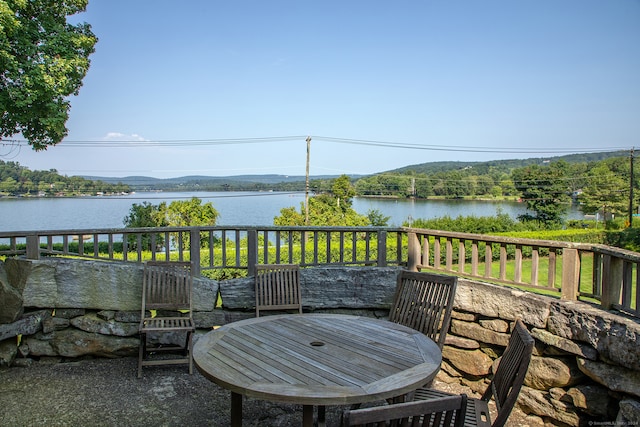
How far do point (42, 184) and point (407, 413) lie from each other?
402 inches

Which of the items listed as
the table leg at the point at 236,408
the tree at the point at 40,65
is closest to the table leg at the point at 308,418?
the table leg at the point at 236,408

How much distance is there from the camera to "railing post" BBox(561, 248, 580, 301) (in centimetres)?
322

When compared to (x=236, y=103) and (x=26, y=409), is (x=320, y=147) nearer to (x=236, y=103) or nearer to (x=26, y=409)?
(x=236, y=103)

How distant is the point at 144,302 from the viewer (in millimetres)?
3910

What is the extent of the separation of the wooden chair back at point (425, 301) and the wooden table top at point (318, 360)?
55cm

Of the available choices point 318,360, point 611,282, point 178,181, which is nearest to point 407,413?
point 318,360

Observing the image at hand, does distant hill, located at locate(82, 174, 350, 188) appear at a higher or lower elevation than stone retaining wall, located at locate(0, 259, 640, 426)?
higher

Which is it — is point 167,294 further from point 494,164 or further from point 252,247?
point 494,164

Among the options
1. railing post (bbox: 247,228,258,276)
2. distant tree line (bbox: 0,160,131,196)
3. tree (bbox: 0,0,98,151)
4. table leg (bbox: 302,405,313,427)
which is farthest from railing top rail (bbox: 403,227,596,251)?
distant tree line (bbox: 0,160,131,196)

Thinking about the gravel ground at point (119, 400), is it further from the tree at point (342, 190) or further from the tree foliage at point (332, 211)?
the tree at point (342, 190)

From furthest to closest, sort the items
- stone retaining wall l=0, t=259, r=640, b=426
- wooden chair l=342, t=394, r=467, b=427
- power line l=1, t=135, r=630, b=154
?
power line l=1, t=135, r=630, b=154
stone retaining wall l=0, t=259, r=640, b=426
wooden chair l=342, t=394, r=467, b=427

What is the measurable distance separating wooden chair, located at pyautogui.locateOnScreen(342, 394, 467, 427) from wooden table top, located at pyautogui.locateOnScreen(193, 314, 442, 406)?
1.80 feet

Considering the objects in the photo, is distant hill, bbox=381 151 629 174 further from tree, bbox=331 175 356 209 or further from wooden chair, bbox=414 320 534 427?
wooden chair, bbox=414 320 534 427

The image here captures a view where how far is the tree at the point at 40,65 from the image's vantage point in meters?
4.91
